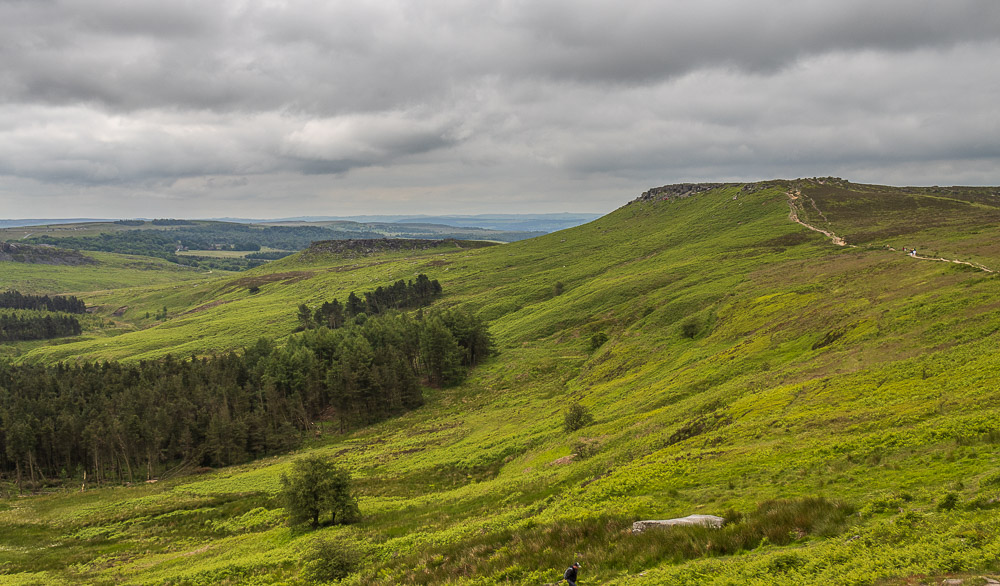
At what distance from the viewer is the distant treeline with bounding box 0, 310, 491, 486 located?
263 feet

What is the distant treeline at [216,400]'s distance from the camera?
8025 cm

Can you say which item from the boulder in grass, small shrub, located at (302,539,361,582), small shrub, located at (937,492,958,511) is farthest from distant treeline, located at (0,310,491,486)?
small shrub, located at (937,492,958,511)

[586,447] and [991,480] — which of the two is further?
[586,447]

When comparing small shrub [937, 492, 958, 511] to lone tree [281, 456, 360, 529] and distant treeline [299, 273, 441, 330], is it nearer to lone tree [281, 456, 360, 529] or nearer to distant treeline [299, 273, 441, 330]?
lone tree [281, 456, 360, 529]

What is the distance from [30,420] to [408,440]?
6778 centimetres

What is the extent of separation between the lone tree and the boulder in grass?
27227mm

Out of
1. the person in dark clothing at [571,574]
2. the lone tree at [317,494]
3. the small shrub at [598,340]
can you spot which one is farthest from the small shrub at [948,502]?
the small shrub at [598,340]

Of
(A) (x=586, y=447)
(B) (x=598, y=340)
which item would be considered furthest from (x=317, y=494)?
(B) (x=598, y=340)

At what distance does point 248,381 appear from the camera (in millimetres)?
104688

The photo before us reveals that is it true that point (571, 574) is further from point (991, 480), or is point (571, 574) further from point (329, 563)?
point (329, 563)

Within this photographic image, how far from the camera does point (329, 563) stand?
25.1m

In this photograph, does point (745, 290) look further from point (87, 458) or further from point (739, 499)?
point (87, 458)

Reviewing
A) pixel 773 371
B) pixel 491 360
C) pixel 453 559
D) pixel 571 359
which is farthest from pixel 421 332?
pixel 453 559

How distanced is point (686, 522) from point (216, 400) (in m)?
98.2
